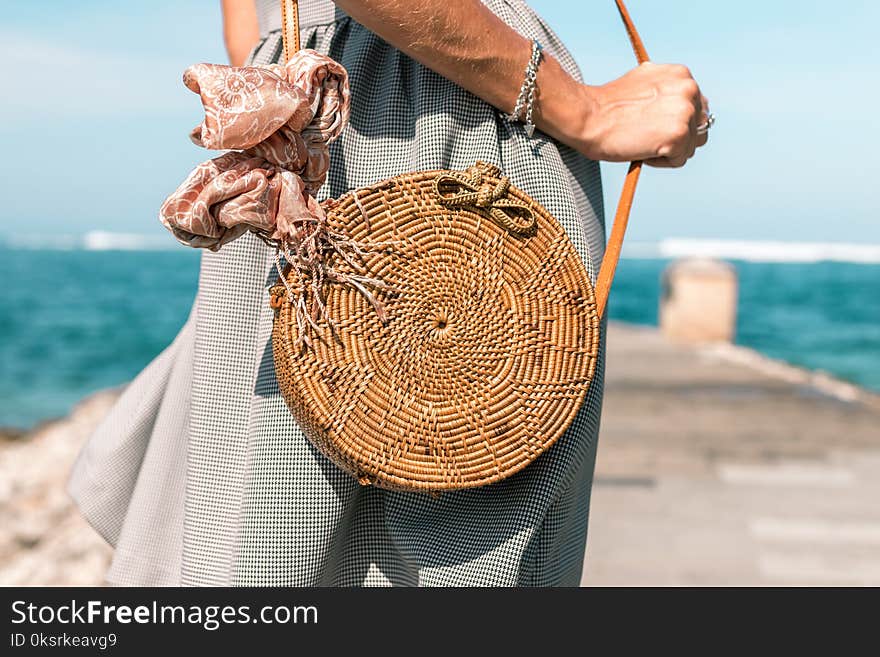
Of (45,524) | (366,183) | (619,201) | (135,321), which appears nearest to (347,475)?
(366,183)

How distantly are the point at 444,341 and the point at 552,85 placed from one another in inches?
15.9

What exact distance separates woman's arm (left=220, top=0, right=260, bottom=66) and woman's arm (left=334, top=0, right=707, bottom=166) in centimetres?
61

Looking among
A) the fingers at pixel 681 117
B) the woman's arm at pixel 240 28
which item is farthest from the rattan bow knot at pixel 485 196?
the woman's arm at pixel 240 28

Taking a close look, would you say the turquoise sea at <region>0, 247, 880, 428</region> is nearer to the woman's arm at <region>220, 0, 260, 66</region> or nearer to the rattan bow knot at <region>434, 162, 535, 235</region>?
the woman's arm at <region>220, 0, 260, 66</region>

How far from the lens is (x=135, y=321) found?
26.2 meters

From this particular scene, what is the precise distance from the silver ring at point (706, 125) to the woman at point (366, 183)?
1cm

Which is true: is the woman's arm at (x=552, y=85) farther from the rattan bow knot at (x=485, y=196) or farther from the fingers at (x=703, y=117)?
the rattan bow knot at (x=485, y=196)

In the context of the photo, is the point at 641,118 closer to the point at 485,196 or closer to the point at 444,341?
the point at 485,196

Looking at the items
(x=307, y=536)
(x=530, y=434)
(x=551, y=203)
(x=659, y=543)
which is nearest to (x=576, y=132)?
(x=551, y=203)

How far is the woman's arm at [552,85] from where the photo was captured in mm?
1196

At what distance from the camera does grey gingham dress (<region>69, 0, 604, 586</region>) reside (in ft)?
4.29

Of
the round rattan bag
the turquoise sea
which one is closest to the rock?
the round rattan bag

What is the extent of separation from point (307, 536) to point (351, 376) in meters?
0.30

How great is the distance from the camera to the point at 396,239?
1204 mm
